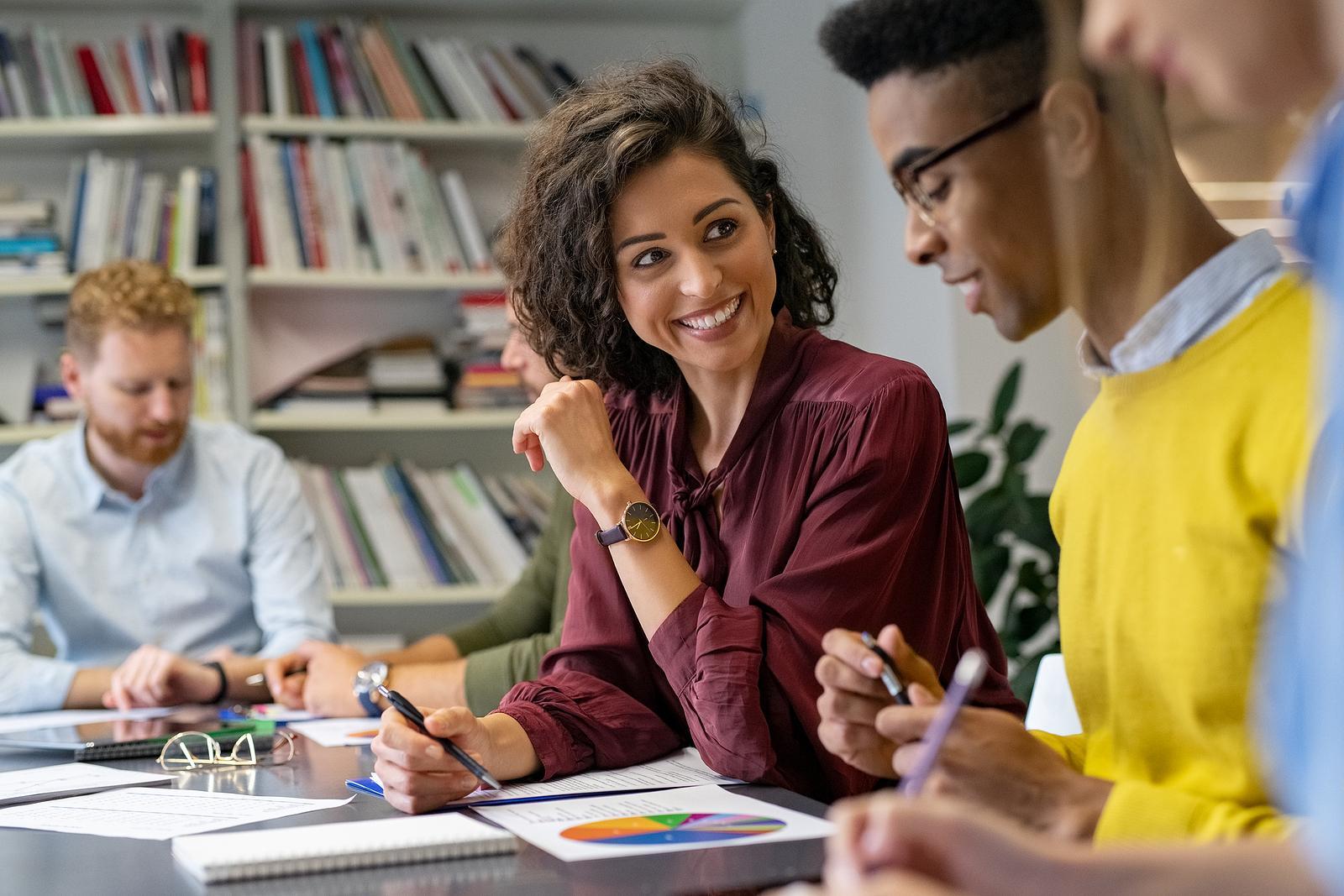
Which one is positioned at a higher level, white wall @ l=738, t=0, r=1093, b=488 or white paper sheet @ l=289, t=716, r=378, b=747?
white wall @ l=738, t=0, r=1093, b=488

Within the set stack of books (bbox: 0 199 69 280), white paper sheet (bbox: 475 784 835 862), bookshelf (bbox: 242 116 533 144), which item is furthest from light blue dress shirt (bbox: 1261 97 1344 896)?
stack of books (bbox: 0 199 69 280)

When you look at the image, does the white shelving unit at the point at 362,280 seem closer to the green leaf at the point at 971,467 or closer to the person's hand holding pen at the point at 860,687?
the green leaf at the point at 971,467

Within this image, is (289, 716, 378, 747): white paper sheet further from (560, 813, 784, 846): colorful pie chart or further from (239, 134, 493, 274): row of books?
(239, 134, 493, 274): row of books

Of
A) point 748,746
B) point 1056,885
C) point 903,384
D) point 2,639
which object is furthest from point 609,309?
point 2,639

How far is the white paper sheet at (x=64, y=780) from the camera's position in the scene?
1.40 metres

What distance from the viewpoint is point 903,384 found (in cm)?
148

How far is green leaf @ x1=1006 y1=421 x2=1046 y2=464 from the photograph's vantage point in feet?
9.16

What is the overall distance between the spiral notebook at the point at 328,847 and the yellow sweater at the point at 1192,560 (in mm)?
479

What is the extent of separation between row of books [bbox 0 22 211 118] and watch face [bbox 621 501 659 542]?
2406 millimetres

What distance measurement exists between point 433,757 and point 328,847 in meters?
0.20

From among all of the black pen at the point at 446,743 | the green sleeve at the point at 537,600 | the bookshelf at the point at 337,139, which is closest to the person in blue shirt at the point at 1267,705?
the black pen at the point at 446,743

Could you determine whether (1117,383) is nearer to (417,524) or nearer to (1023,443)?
(1023,443)

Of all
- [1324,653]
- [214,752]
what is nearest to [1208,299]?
[1324,653]

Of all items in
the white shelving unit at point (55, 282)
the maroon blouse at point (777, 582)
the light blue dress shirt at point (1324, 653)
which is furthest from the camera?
the white shelving unit at point (55, 282)
